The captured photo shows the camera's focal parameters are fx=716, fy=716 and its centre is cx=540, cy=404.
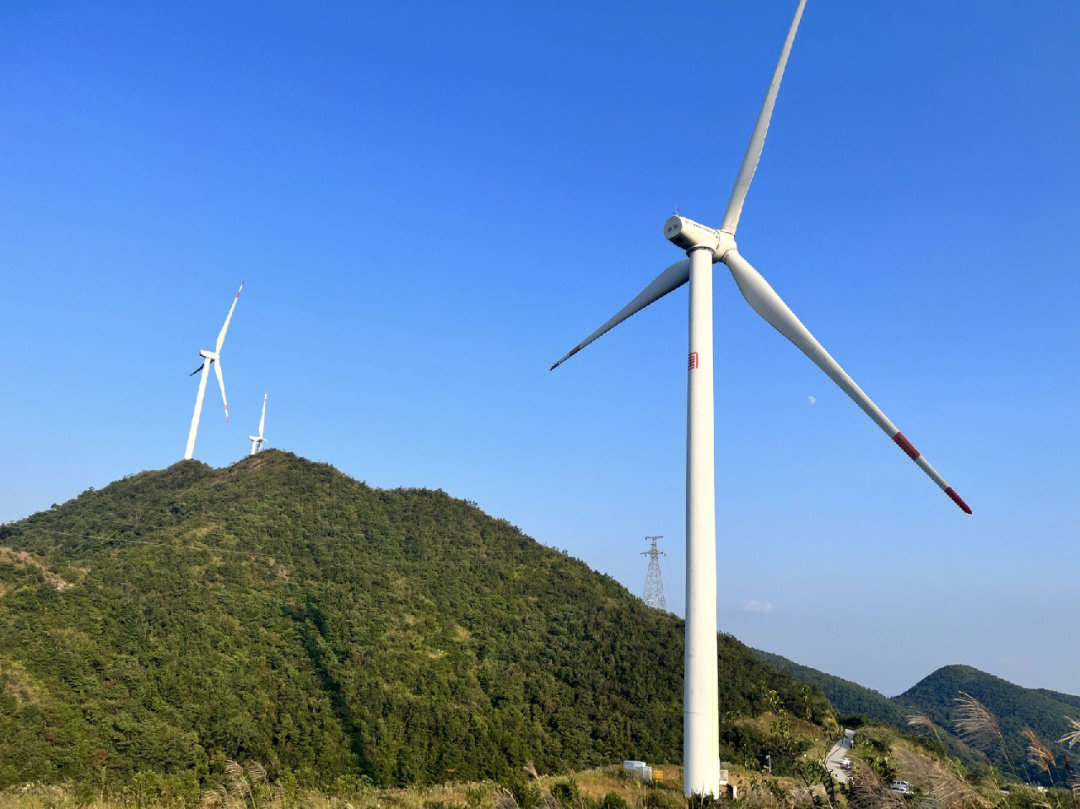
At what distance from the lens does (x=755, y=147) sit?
28828 mm

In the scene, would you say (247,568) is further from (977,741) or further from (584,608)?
(977,741)

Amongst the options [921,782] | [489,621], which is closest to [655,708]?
[489,621]

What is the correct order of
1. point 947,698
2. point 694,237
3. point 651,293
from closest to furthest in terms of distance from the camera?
1. point 694,237
2. point 651,293
3. point 947,698

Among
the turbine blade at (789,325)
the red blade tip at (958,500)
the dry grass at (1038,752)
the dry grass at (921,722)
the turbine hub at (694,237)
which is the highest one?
the turbine hub at (694,237)

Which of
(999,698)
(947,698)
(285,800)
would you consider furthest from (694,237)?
(947,698)

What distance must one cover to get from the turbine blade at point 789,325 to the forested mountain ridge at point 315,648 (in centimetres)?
3065

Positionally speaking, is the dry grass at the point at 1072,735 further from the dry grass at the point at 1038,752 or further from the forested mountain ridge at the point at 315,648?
the forested mountain ridge at the point at 315,648

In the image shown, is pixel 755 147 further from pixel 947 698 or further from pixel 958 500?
pixel 947 698

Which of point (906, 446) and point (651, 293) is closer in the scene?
point (906, 446)

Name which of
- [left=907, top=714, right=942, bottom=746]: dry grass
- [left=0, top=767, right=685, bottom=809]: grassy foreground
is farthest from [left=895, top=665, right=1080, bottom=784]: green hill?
[left=907, top=714, right=942, bottom=746]: dry grass

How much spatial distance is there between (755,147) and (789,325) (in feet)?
24.1

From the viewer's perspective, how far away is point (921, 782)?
8.41 metres

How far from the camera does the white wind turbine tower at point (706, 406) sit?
21.7 m

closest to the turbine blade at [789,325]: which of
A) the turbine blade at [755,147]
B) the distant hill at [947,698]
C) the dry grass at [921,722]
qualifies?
the turbine blade at [755,147]
